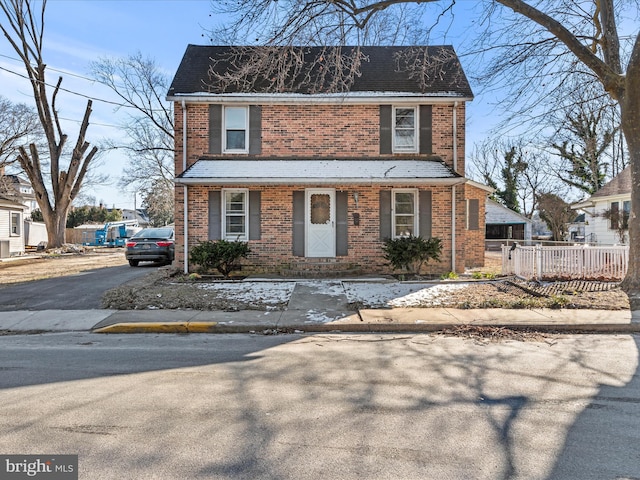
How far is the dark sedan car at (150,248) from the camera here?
Answer: 630 inches

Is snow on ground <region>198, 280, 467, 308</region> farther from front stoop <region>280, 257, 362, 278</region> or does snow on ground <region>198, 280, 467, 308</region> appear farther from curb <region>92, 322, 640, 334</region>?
curb <region>92, 322, 640, 334</region>

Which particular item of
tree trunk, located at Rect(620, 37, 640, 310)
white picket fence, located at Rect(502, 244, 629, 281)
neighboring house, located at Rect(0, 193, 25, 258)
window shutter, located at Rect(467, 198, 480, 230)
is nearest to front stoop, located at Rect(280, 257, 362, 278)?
white picket fence, located at Rect(502, 244, 629, 281)

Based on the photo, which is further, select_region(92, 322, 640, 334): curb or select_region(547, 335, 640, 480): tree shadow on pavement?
select_region(92, 322, 640, 334): curb

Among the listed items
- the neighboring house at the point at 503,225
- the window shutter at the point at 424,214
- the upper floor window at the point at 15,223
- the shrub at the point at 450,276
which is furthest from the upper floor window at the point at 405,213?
the upper floor window at the point at 15,223

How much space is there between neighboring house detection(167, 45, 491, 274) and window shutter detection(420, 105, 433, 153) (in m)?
0.03

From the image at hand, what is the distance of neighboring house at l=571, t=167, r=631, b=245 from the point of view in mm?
21062

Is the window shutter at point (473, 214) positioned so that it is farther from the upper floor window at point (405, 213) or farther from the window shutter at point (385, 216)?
the window shutter at point (385, 216)

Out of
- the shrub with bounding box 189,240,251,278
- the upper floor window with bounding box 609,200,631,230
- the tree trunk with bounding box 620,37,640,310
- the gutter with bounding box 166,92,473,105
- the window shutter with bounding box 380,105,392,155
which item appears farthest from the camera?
the upper floor window with bounding box 609,200,631,230

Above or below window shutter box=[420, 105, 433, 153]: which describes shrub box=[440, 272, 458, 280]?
below

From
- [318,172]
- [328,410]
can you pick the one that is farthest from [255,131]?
[328,410]

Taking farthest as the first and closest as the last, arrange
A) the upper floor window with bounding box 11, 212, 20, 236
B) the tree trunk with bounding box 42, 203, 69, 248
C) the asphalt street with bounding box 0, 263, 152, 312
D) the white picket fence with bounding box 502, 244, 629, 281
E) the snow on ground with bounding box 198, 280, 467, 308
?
the tree trunk with bounding box 42, 203, 69, 248 < the upper floor window with bounding box 11, 212, 20, 236 < the white picket fence with bounding box 502, 244, 629, 281 < the snow on ground with bounding box 198, 280, 467, 308 < the asphalt street with bounding box 0, 263, 152, 312

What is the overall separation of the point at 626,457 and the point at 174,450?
3.34m

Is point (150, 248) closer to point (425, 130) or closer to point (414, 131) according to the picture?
point (414, 131)

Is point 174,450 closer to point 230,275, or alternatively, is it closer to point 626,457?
point 626,457
